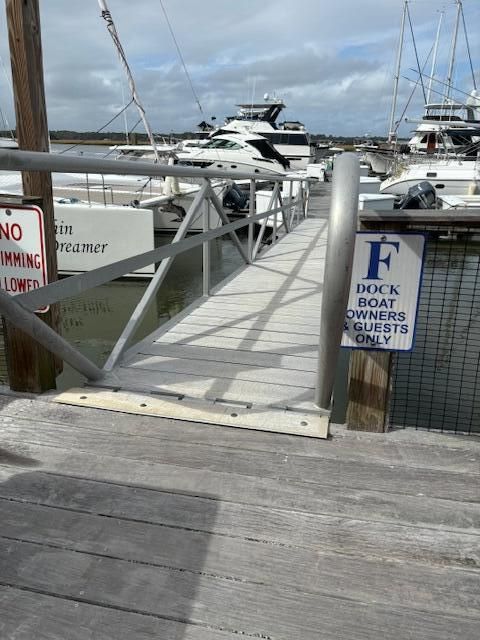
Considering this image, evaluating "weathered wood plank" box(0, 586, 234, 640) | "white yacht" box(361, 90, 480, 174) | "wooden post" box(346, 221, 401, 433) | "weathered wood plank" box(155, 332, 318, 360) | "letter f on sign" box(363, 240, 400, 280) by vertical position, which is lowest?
"weathered wood plank" box(155, 332, 318, 360)

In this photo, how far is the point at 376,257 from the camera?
6.26ft

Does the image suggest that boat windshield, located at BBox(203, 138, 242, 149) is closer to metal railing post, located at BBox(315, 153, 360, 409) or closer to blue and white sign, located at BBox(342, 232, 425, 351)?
blue and white sign, located at BBox(342, 232, 425, 351)

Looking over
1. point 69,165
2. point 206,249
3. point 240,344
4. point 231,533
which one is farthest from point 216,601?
point 206,249

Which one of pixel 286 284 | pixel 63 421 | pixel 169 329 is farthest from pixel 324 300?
pixel 286 284

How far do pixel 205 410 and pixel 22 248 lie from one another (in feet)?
3.53

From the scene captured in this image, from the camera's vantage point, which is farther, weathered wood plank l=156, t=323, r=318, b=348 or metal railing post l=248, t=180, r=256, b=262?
metal railing post l=248, t=180, r=256, b=262

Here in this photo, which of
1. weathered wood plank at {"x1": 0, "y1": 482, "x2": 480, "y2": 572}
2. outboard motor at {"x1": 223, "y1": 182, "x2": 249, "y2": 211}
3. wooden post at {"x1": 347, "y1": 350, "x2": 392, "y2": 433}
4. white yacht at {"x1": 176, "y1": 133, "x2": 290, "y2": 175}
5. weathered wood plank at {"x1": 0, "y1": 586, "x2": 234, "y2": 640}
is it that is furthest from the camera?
white yacht at {"x1": 176, "y1": 133, "x2": 290, "y2": 175}

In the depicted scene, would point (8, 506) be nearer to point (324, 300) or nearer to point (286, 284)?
point (324, 300)

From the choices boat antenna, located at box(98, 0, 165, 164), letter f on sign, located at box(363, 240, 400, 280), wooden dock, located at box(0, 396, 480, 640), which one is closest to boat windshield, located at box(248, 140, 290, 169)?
boat antenna, located at box(98, 0, 165, 164)

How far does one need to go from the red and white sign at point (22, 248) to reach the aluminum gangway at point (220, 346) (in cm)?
25

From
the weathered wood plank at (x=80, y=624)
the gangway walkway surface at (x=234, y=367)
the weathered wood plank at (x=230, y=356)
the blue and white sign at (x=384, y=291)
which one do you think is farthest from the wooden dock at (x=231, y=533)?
the weathered wood plank at (x=230, y=356)

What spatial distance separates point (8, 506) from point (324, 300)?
1.25 m

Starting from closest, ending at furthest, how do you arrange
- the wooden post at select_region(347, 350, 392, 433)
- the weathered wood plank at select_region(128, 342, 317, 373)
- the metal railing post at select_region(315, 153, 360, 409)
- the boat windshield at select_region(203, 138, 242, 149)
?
the metal railing post at select_region(315, 153, 360, 409) < the wooden post at select_region(347, 350, 392, 433) < the weathered wood plank at select_region(128, 342, 317, 373) < the boat windshield at select_region(203, 138, 242, 149)

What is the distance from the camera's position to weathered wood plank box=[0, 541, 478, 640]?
1.20m
